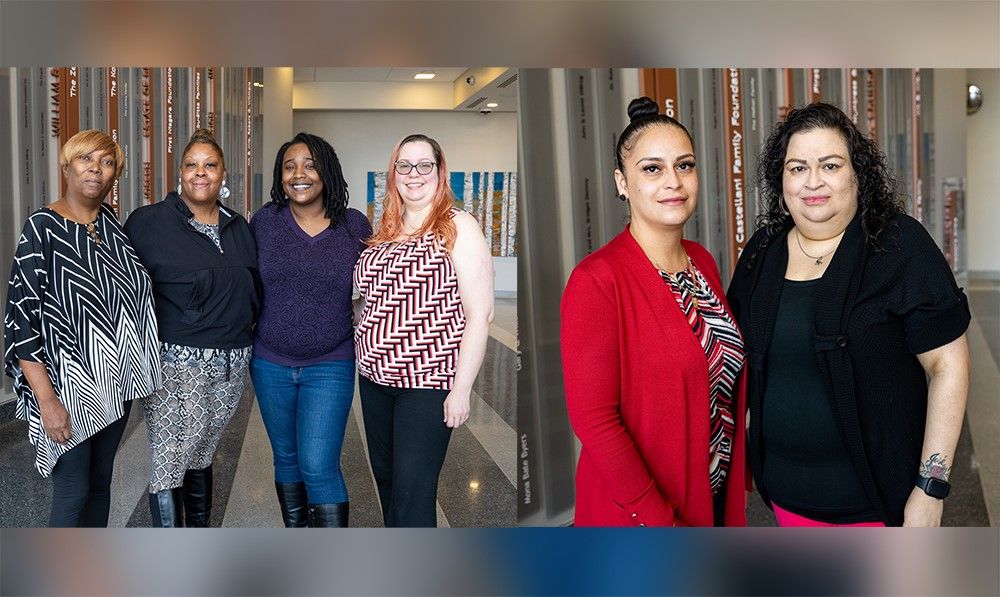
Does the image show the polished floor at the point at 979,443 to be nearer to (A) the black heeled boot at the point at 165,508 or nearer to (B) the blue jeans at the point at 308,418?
(B) the blue jeans at the point at 308,418

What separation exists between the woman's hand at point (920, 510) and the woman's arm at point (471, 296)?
107cm

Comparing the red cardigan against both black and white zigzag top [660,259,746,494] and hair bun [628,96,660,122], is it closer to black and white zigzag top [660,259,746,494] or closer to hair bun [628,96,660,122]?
black and white zigzag top [660,259,746,494]

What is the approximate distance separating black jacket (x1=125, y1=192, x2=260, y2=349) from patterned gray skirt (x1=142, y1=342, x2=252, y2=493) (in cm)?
5

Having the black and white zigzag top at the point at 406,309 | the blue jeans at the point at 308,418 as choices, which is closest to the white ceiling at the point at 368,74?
the black and white zigzag top at the point at 406,309

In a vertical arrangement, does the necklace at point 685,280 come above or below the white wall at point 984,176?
below

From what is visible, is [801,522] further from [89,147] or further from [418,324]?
[89,147]

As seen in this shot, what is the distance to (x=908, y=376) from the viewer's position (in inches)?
69.6

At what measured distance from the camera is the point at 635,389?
1827 mm

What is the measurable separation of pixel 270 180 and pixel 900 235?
152 centimetres

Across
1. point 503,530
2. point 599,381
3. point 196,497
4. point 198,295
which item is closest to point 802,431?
point 599,381

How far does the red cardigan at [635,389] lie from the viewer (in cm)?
175

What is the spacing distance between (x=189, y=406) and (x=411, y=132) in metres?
0.95
